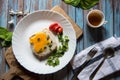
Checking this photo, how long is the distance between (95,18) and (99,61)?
17 cm

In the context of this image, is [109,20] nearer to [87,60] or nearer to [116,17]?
[116,17]

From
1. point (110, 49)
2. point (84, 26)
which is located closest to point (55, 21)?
point (84, 26)

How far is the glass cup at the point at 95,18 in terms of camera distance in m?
1.39

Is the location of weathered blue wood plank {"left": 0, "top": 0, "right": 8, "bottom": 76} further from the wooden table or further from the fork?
the fork

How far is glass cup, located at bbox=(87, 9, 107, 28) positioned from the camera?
1.39m

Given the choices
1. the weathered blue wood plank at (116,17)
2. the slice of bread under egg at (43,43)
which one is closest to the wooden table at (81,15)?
the weathered blue wood plank at (116,17)

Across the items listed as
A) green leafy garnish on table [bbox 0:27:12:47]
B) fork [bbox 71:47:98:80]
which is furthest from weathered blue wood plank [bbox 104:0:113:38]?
green leafy garnish on table [bbox 0:27:12:47]

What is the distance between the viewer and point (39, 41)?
1339mm

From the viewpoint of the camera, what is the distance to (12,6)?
142 centimetres

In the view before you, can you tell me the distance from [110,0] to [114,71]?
28 centimetres

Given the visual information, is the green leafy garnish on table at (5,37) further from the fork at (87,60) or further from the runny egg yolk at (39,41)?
the fork at (87,60)

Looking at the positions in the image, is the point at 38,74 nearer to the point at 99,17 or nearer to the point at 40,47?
the point at 40,47

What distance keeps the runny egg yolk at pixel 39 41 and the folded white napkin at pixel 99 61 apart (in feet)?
0.46

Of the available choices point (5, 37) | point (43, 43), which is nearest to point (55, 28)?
point (43, 43)
